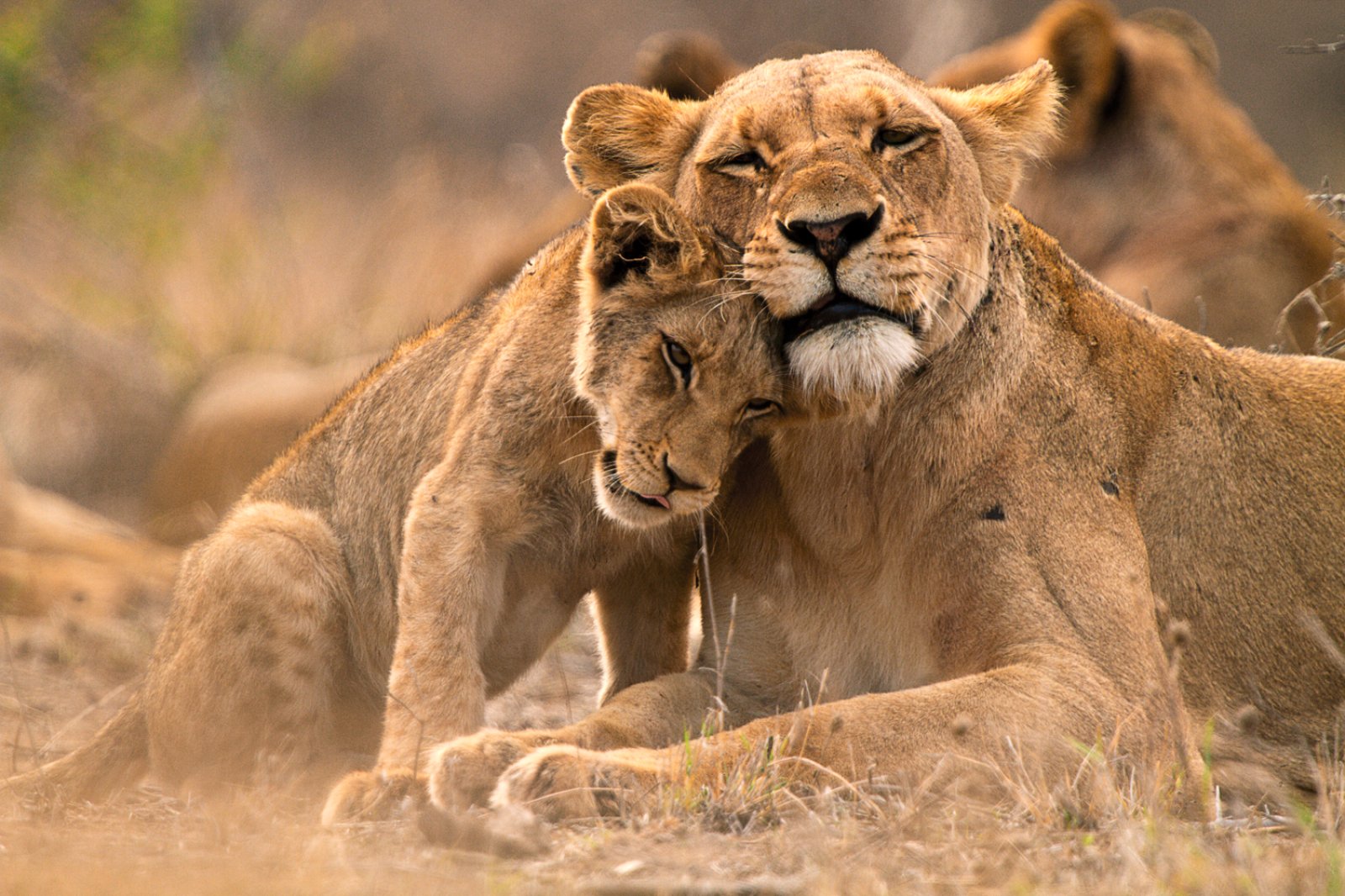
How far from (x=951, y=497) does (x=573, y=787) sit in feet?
3.99

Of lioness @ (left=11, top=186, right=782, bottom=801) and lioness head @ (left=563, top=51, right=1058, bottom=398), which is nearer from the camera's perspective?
lioness head @ (left=563, top=51, right=1058, bottom=398)

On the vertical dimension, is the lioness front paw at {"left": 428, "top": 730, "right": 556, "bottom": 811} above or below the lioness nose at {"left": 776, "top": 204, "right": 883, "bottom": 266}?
below

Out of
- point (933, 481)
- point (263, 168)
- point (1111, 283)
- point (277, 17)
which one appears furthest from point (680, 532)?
point (277, 17)

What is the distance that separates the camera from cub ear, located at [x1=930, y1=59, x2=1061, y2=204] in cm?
432

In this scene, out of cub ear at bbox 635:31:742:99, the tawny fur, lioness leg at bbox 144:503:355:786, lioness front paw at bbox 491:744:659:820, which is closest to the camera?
lioness front paw at bbox 491:744:659:820

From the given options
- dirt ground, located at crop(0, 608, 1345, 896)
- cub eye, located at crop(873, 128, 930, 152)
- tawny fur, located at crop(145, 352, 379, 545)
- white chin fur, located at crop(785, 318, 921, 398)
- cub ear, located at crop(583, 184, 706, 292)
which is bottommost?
dirt ground, located at crop(0, 608, 1345, 896)

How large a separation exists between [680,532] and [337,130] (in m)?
18.2

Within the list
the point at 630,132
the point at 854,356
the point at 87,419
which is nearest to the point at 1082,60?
the point at 630,132

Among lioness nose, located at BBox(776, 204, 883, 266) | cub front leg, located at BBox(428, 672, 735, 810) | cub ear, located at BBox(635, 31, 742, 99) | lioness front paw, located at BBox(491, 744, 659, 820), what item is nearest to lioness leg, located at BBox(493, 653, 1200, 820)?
lioness front paw, located at BBox(491, 744, 659, 820)

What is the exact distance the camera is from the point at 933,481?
408 cm

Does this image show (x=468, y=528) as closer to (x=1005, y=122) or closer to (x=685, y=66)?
(x=1005, y=122)

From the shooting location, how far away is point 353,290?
1273 cm

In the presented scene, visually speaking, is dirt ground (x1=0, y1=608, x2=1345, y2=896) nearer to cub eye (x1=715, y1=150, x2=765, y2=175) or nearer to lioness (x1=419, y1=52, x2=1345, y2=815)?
lioness (x1=419, y1=52, x2=1345, y2=815)

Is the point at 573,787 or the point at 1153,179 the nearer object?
the point at 573,787
